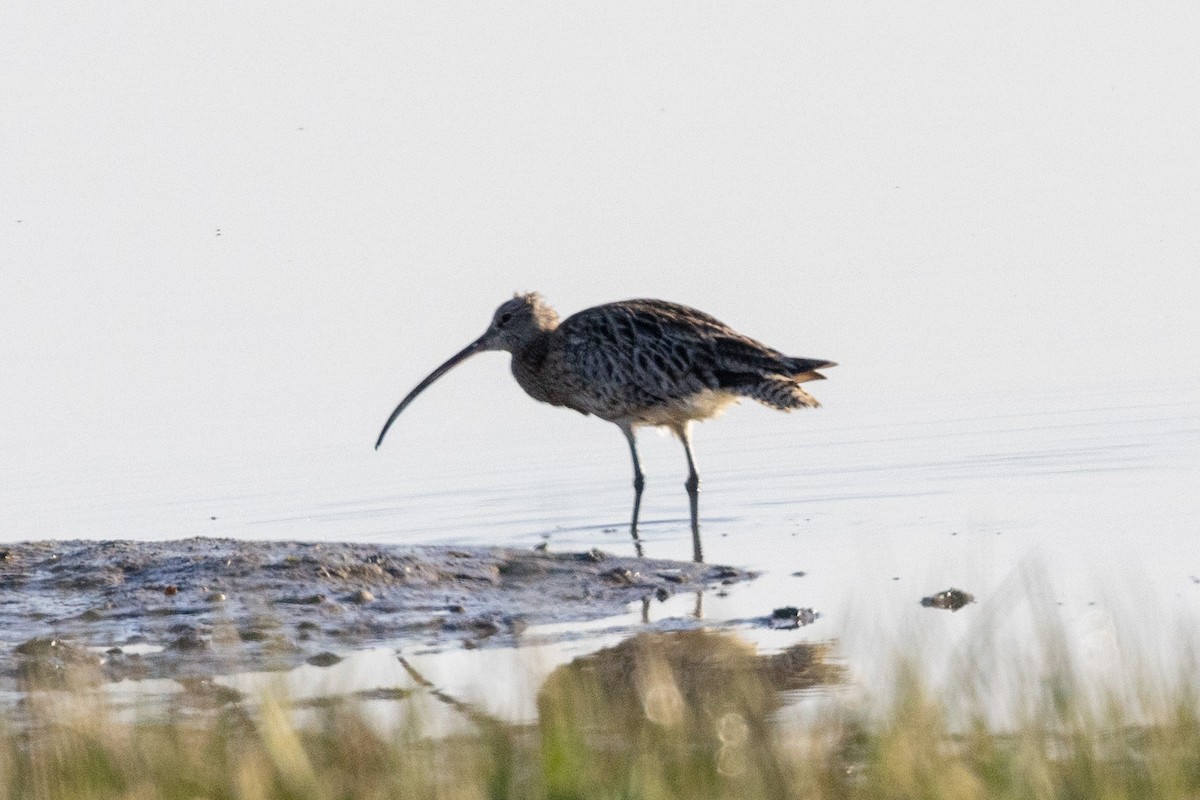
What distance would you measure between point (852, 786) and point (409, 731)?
1201 millimetres

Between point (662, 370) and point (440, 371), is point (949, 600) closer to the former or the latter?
point (662, 370)

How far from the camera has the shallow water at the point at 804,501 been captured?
386 inches

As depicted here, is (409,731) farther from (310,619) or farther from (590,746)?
(310,619)

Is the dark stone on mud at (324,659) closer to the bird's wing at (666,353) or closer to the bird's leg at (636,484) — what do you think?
the bird's leg at (636,484)

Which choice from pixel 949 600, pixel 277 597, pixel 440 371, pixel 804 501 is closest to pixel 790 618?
pixel 949 600

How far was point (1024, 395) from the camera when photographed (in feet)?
54.2

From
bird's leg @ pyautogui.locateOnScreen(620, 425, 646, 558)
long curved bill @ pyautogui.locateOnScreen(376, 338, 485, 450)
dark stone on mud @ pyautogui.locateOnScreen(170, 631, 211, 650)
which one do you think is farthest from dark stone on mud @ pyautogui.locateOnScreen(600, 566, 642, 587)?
long curved bill @ pyautogui.locateOnScreen(376, 338, 485, 450)

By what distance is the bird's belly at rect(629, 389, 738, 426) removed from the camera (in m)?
14.0

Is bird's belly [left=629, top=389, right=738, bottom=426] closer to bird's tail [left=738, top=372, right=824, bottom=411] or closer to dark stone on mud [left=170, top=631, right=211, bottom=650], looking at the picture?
bird's tail [left=738, top=372, right=824, bottom=411]

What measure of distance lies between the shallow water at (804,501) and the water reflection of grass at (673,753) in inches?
50.5

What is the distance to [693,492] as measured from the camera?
13.6 meters

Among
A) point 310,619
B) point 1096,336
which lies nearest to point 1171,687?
point 310,619

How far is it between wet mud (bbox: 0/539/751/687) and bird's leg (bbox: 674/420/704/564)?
86 centimetres

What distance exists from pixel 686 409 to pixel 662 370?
1.18 ft
